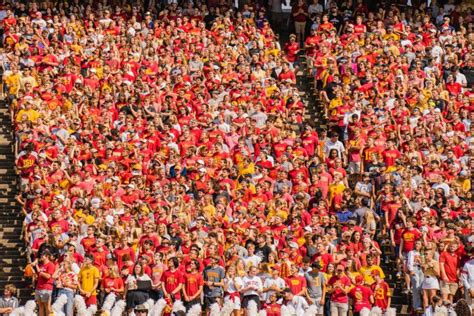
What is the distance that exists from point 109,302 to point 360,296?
485 cm

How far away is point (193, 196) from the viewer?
119 ft

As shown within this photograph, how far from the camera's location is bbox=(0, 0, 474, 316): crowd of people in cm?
3294

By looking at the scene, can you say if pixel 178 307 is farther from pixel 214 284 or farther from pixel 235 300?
pixel 235 300

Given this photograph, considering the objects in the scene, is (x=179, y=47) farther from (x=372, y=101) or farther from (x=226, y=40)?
(x=372, y=101)

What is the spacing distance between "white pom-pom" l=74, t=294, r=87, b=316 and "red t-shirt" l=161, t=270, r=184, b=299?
159cm

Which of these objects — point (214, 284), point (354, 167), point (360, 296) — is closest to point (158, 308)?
point (214, 284)

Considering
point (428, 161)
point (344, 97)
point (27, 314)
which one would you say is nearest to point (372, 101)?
point (344, 97)

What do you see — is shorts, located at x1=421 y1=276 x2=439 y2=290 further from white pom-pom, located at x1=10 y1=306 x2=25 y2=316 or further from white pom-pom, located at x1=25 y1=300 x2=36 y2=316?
white pom-pom, located at x1=10 y1=306 x2=25 y2=316

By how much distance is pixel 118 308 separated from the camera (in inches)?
1270

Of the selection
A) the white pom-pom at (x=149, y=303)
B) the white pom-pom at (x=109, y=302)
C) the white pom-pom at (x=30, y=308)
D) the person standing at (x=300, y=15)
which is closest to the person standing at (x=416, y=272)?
the white pom-pom at (x=149, y=303)

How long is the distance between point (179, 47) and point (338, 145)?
6.86m

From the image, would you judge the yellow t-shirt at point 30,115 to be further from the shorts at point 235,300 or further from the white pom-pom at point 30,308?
the shorts at point 235,300

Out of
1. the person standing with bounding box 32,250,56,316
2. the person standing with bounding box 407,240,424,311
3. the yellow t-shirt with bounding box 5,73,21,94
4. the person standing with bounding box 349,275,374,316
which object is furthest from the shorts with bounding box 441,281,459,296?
the yellow t-shirt with bounding box 5,73,21,94

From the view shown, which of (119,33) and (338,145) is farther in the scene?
(119,33)
